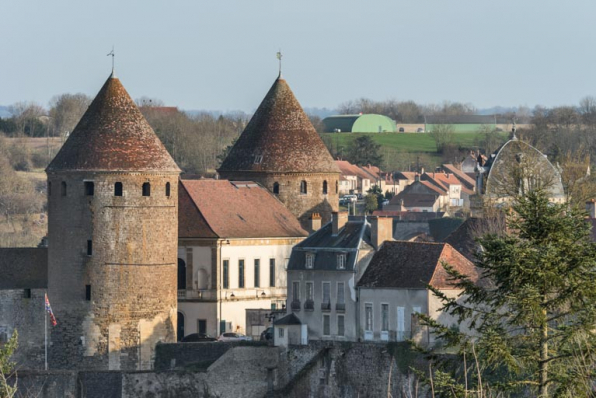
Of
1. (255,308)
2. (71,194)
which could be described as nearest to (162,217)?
(71,194)

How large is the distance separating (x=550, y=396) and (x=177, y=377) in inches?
1212

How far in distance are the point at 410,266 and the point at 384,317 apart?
5.34 ft

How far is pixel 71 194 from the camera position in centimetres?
6206

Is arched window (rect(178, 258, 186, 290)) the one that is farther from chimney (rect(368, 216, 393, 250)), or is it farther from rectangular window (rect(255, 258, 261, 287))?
chimney (rect(368, 216, 393, 250))

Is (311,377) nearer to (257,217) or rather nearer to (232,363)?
(232,363)

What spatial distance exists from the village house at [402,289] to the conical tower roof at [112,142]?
8.31m

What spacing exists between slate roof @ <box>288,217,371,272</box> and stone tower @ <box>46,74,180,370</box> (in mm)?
4275

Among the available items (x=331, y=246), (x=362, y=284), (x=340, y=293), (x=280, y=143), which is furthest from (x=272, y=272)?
(x=362, y=284)

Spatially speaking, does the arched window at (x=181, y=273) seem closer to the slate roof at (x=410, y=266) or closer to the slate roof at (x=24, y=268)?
the slate roof at (x=24, y=268)

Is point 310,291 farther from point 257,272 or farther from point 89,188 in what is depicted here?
point 257,272

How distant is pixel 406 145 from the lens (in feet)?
559

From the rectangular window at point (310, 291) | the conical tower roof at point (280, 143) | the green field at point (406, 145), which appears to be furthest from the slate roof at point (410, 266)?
the green field at point (406, 145)

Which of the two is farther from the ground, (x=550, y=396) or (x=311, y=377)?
(x=550, y=396)

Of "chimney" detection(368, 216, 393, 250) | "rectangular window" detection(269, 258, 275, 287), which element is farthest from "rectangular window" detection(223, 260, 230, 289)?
"chimney" detection(368, 216, 393, 250)
